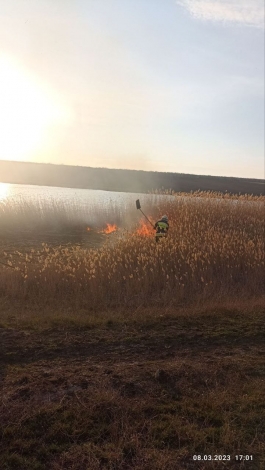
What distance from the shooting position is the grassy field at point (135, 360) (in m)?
3.43

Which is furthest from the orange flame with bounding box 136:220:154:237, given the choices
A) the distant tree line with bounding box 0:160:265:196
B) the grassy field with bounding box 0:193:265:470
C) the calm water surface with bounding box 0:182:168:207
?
the distant tree line with bounding box 0:160:265:196

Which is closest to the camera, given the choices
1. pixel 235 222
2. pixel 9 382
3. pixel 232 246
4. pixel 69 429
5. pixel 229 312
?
pixel 69 429

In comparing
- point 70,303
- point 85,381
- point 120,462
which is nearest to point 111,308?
point 70,303

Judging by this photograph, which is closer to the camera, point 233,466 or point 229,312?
point 233,466

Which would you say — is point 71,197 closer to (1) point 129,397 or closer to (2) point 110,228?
Answer: (2) point 110,228

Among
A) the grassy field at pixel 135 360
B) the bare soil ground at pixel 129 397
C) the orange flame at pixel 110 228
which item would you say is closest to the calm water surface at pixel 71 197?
the orange flame at pixel 110 228

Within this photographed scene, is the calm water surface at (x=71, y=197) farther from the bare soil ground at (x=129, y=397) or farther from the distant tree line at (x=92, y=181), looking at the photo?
the distant tree line at (x=92, y=181)

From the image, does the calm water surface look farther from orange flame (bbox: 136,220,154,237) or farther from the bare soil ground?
the bare soil ground


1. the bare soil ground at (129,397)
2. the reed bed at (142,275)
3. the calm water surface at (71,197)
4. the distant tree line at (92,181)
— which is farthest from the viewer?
the distant tree line at (92,181)

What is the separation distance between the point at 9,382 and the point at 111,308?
382 centimetres

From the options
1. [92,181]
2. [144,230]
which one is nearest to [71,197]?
[144,230]

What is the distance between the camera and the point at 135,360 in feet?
17.9

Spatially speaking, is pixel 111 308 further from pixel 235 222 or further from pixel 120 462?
pixel 235 222

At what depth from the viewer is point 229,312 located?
26.5 ft
